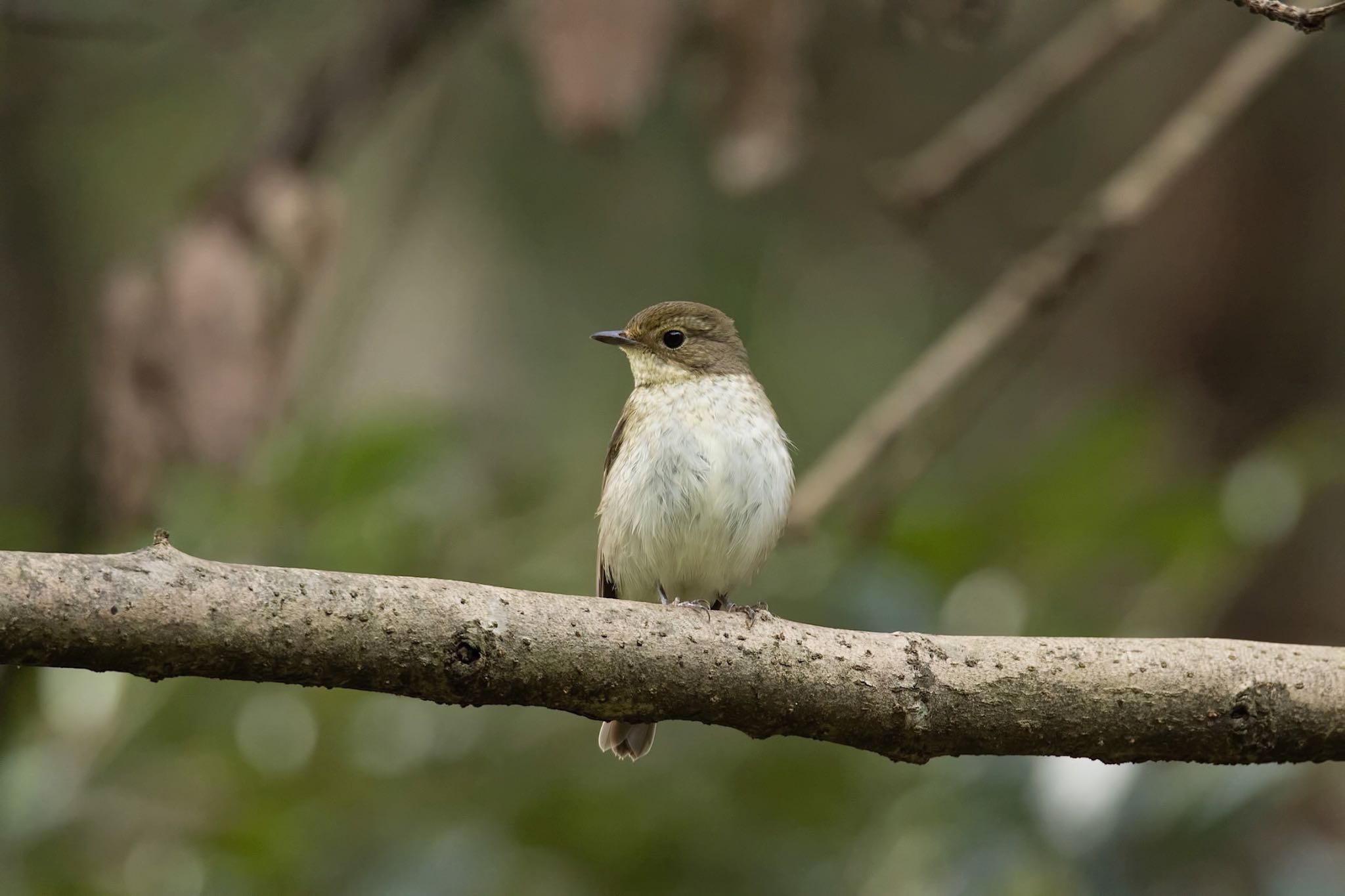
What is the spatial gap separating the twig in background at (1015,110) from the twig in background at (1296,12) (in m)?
1.92

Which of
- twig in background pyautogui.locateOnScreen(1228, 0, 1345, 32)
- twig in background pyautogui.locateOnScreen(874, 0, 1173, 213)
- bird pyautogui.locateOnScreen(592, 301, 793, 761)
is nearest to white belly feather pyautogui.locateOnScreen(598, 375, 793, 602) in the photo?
bird pyautogui.locateOnScreen(592, 301, 793, 761)

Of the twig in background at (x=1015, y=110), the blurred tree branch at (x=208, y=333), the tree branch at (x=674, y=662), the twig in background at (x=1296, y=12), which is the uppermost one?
the twig in background at (x=1015, y=110)

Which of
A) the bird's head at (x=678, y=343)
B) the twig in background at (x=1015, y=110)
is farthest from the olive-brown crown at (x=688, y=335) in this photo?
the twig in background at (x=1015, y=110)

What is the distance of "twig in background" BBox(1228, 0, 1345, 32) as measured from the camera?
2.33 metres

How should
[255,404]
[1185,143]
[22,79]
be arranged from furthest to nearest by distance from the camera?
[22,79] < [1185,143] < [255,404]

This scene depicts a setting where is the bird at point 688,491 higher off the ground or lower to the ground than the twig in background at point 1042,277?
lower

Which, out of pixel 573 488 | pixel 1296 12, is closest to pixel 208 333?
pixel 573 488

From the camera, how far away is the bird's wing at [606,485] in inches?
178

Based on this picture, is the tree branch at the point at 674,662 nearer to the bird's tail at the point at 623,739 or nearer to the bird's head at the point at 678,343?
the bird's tail at the point at 623,739

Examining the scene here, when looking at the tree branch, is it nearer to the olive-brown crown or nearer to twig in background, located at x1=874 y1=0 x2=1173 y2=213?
the olive-brown crown

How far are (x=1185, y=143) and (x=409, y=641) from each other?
3.04 m

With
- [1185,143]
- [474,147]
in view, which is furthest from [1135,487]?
[474,147]

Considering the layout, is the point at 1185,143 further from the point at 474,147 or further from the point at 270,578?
the point at 474,147

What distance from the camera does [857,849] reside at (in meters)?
4.37
